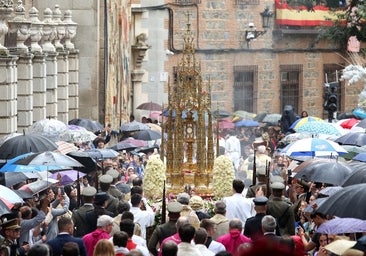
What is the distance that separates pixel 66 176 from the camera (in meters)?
24.3

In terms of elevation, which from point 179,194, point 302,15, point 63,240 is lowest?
point 179,194

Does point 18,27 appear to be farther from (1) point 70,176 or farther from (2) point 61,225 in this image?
(2) point 61,225

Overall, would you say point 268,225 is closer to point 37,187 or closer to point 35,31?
point 37,187

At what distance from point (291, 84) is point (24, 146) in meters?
31.7

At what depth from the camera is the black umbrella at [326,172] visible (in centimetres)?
2177

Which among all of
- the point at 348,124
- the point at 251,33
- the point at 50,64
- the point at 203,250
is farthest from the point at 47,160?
the point at 251,33

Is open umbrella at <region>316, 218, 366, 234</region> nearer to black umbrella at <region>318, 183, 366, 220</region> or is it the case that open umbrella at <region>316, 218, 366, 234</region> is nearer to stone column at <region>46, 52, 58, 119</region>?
black umbrella at <region>318, 183, 366, 220</region>

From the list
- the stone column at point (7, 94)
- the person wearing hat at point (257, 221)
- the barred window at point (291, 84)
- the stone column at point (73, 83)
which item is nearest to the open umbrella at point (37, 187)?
the person wearing hat at point (257, 221)

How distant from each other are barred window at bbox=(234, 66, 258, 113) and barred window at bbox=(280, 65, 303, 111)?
1.52m

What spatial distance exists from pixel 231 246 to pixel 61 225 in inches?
77.6

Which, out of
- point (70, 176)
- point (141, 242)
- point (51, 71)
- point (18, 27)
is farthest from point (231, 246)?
point (51, 71)

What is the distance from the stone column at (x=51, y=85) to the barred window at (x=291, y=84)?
777 inches

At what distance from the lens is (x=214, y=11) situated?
170 ft

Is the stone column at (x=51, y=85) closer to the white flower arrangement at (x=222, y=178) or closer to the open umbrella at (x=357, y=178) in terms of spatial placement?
the white flower arrangement at (x=222, y=178)
